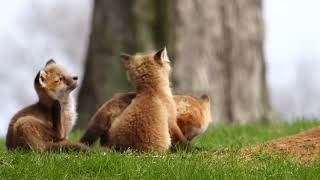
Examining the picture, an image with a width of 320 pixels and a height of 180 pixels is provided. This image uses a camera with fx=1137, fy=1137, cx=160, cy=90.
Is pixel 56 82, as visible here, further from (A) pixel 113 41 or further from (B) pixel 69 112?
(A) pixel 113 41

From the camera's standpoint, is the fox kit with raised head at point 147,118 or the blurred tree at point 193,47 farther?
the blurred tree at point 193,47

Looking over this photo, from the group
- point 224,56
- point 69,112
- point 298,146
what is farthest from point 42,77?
point 224,56

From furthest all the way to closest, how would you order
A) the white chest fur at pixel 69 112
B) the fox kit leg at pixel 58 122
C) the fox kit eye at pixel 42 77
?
the white chest fur at pixel 69 112 < the fox kit eye at pixel 42 77 < the fox kit leg at pixel 58 122

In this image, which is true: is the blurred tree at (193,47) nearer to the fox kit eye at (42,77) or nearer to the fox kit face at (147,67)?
the fox kit face at (147,67)

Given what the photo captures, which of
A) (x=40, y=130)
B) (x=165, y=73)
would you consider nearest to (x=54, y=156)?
(x=40, y=130)

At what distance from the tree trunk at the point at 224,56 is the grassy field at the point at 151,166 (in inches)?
325

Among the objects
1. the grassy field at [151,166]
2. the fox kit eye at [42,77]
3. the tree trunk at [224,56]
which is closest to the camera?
the grassy field at [151,166]

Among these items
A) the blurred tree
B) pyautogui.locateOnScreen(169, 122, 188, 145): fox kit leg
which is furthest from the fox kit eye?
the blurred tree

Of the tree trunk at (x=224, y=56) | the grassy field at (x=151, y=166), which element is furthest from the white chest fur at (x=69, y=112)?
the tree trunk at (x=224, y=56)

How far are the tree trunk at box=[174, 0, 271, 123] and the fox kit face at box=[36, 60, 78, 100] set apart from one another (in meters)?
7.10

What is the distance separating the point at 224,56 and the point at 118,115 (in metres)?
8.78

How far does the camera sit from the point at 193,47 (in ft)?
68.9

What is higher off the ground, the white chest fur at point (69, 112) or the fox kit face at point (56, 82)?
the fox kit face at point (56, 82)

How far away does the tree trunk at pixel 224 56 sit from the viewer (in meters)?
20.9
